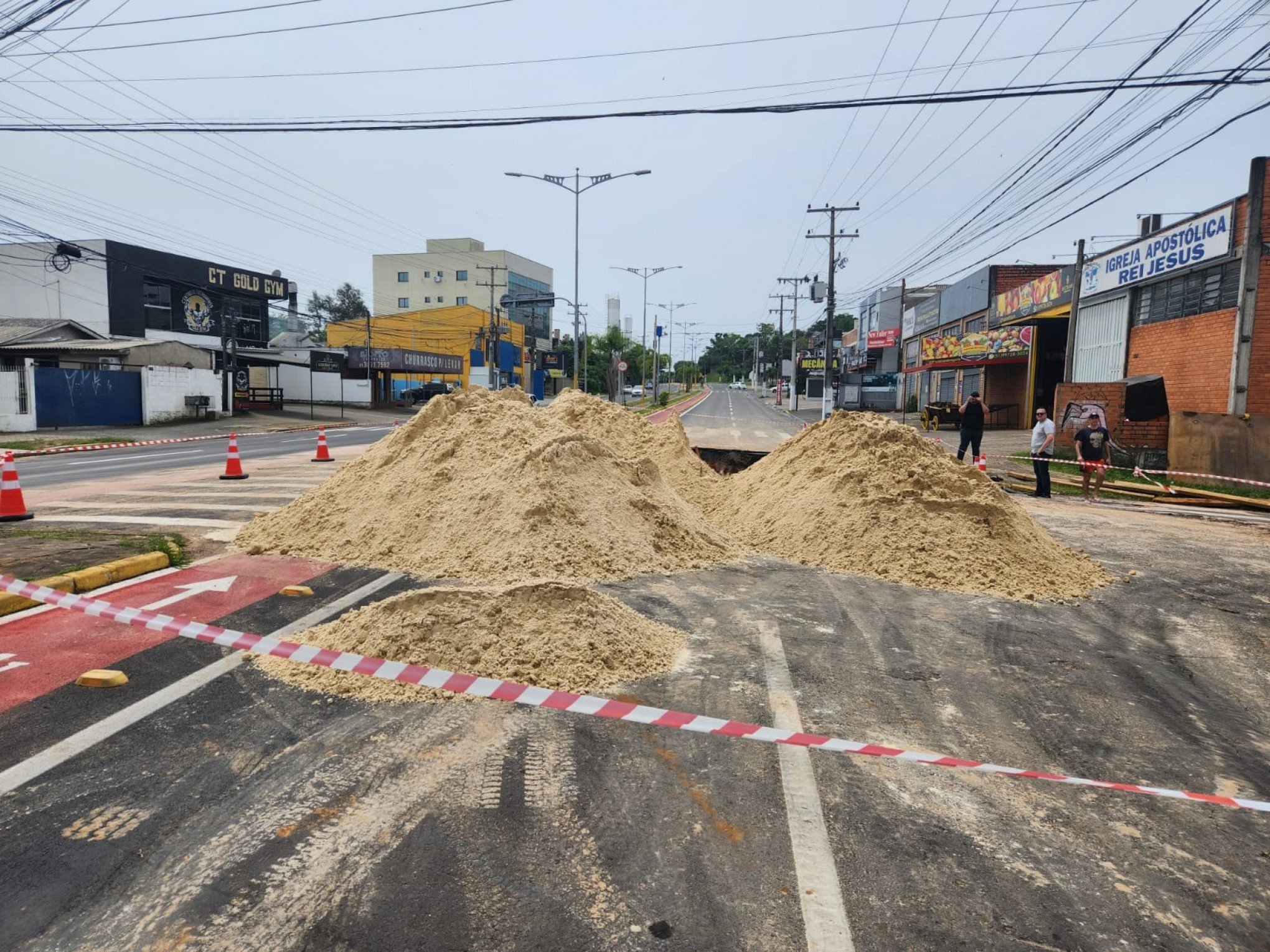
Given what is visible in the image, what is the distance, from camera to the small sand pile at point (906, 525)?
8117mm

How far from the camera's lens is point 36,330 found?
32.6m

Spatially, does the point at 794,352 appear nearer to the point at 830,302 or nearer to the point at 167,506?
the point at 830,302

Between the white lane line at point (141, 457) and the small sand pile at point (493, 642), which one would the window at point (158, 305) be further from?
the small sand pile at point (493, 642)

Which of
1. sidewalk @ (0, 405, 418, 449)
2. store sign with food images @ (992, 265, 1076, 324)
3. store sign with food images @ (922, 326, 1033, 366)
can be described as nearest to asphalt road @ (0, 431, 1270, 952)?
sidewalk @ (0, 405, 418, 449)

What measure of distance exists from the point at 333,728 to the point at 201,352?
3848 cm

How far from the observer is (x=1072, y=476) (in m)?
17.9

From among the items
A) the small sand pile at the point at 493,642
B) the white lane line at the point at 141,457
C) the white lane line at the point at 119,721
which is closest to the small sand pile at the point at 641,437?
the small sand pile at the point at 493,642

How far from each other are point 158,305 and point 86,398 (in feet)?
57.6

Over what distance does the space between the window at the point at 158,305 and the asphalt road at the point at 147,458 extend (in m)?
20.1

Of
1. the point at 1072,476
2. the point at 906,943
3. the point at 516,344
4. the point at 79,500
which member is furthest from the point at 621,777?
the point at 516,344

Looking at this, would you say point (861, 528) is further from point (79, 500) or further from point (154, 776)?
point (79, 500)

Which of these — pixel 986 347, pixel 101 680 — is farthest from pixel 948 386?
pixel 101 680

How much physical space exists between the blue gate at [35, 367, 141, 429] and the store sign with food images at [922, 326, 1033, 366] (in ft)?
120

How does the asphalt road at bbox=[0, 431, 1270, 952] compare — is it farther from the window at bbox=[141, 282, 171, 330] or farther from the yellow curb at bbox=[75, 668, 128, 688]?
the window at bbox=[141, 282, 171, 330]
